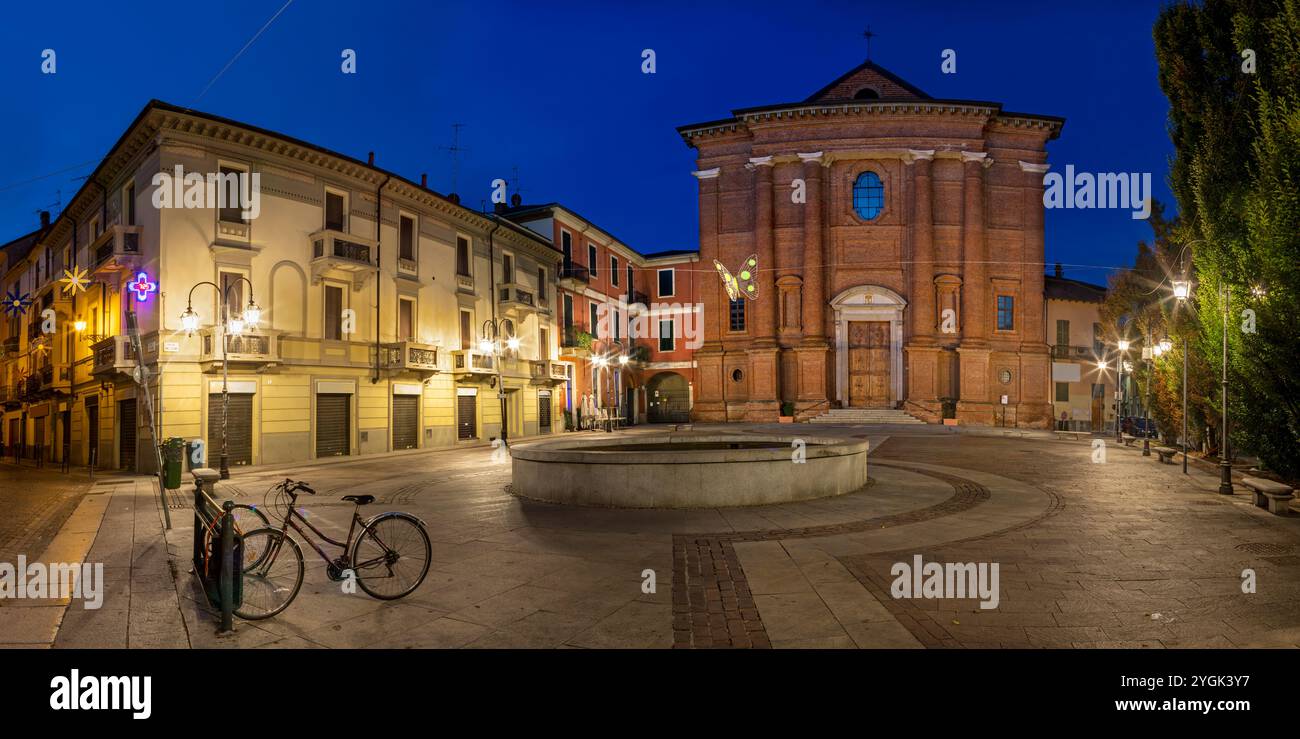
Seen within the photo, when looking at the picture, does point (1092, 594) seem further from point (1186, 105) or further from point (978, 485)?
point (1186, 105)

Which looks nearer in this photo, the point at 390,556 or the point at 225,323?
the point at 390,556

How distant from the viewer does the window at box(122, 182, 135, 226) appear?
21.4m

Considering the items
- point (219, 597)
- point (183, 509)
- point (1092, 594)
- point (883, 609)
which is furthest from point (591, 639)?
point (183, 509)

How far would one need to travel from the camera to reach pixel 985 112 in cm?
3978

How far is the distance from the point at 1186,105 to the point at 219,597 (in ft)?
72.2

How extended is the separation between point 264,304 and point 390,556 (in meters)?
18.8

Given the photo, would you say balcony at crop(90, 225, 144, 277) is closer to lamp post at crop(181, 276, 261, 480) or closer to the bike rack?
lamp post at crop(181, 276, 261, 480)

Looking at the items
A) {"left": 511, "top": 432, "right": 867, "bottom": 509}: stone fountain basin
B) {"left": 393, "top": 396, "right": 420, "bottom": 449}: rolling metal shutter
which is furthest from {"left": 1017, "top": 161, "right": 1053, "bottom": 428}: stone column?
{"left": 393, "top": 396, "right": 420, "bottom": 449}: rolling metal shutter

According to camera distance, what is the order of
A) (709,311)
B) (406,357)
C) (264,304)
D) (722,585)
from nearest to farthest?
(722,585) < (264,304) < (406,357) < (709,311)

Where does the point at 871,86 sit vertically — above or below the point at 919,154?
above

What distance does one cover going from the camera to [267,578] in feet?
20.9

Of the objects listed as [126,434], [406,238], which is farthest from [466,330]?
[126,434]

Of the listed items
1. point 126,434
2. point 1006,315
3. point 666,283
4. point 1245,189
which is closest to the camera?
point 1245,189

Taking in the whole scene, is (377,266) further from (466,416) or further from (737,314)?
(737,314)
